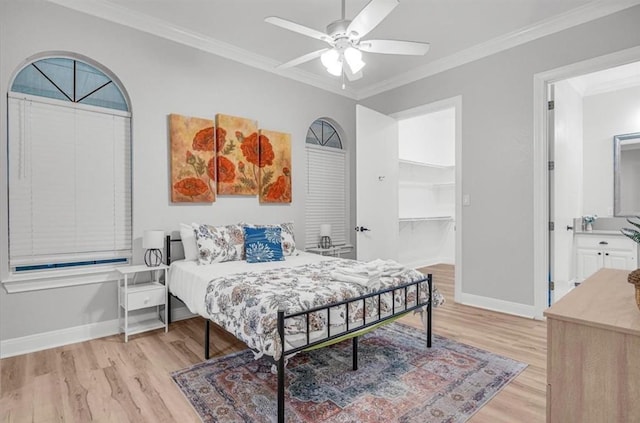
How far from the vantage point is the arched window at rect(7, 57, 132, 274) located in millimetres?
2773

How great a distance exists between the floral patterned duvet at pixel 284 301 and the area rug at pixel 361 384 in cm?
22

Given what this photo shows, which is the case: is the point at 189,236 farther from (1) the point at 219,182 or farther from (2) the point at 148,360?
(2) the point at 148,360

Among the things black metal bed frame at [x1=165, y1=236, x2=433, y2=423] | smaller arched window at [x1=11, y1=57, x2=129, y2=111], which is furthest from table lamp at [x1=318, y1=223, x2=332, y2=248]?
smaller arched window at [x1=11, y1=57, x2=129, y2=111]

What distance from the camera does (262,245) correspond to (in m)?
3.46

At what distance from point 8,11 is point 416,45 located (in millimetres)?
3217

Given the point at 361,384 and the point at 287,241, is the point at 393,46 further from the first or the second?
the point at 361,384

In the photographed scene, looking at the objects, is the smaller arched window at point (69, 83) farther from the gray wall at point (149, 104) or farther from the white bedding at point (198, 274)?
the white bedding at point (198, 274)

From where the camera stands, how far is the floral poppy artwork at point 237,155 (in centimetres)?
385

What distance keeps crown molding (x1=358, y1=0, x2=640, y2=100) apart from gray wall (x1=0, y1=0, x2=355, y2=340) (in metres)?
1.40

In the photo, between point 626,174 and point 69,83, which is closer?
point 69,83

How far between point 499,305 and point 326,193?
2647mm

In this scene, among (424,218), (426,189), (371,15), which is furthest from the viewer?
(426,189)

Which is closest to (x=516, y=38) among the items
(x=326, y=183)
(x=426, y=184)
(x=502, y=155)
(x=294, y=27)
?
(x=502, y=155)

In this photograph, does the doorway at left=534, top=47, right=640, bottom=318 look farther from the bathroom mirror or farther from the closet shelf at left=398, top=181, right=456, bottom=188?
the closet shelf at left=398, top=181, right=456, bottom=188
